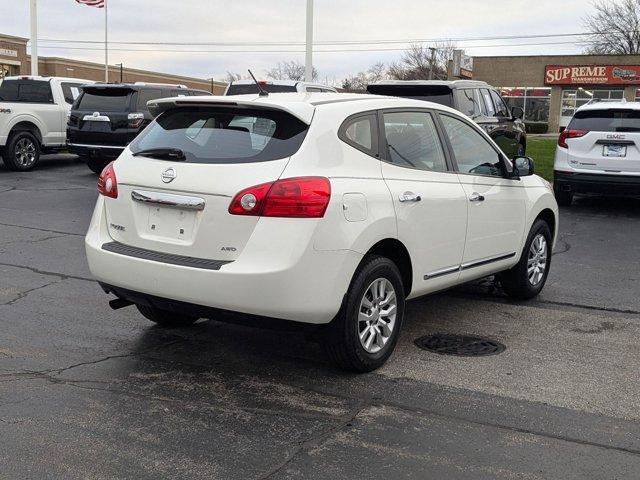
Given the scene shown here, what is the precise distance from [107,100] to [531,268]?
10.8m

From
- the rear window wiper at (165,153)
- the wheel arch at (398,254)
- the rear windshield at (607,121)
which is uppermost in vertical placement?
the rear windshield at (607,121)

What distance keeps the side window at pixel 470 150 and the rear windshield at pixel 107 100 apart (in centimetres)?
1030

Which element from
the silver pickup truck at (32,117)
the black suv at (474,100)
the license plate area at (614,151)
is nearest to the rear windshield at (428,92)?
the black suv at (474,100)

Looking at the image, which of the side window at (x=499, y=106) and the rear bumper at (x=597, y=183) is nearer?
the rear bumper at (x=597, y=183)

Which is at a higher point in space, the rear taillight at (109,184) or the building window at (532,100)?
the building window at (532,100)

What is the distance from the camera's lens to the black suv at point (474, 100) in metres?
11.6

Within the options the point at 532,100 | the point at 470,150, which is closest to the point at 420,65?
the point at 532,100

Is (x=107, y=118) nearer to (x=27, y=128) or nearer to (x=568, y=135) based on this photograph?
(x=27, y=128)

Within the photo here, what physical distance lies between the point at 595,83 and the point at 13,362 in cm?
4959

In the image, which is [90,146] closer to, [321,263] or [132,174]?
[132,174]

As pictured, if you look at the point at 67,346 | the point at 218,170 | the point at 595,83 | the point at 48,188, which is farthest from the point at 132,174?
the point at 595,83

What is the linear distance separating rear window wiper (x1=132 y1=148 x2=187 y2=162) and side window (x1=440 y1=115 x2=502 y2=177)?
213 centimetres

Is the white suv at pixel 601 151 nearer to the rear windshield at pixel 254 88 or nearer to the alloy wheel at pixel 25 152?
the rear windshield at pixel 254 88

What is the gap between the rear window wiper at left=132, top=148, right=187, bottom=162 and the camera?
4680 millimetres
